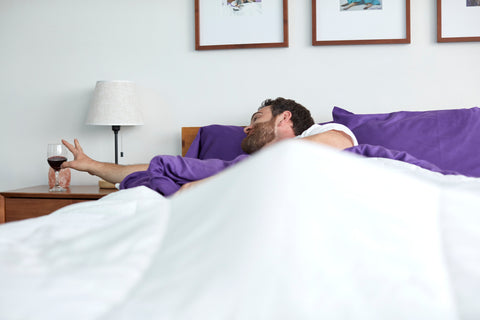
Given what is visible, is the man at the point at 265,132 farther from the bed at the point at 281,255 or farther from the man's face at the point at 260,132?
the bed at the point at 281,255

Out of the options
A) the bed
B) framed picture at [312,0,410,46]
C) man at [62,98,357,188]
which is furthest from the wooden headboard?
the bed

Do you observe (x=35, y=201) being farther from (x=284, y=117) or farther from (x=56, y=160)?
(x=284, y=117)

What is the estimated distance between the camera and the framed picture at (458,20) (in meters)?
2.51

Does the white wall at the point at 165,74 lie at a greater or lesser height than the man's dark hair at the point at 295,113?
greater

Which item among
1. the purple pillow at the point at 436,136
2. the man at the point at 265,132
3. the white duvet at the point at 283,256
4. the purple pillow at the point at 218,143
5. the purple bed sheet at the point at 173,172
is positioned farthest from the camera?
the purple pillow at the point at 218,143

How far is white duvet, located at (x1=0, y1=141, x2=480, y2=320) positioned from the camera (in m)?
0.46

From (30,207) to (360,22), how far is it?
6.47ft

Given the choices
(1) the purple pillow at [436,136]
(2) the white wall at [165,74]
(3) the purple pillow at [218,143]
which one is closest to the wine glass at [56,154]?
(2) the white wall at [165,74]

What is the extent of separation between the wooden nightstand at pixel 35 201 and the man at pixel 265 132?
236mm

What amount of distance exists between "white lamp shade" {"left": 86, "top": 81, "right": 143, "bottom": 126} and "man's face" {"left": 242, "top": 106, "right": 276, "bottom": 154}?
2.37 ft

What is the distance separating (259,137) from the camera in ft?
6.97

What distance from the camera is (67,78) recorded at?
113 inches

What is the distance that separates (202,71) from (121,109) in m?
0.52

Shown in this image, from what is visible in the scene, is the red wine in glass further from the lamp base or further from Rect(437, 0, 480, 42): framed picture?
Rect(437, 0, 480, 42): framed picture
